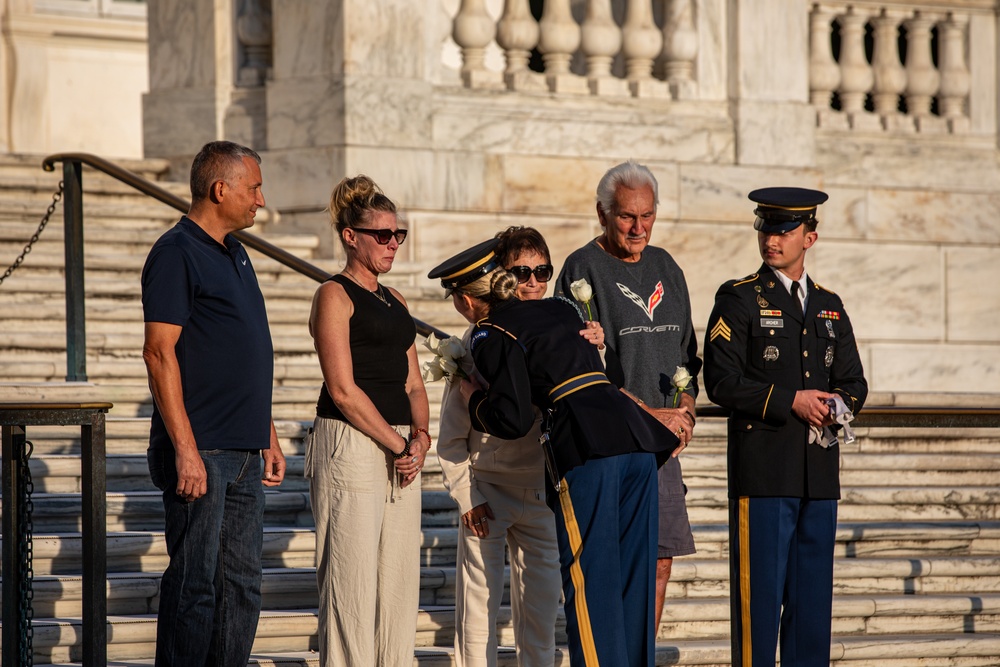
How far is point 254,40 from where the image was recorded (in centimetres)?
1109

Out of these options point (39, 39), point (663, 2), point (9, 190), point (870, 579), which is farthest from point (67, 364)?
point (39, 39)

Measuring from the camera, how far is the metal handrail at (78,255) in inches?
312

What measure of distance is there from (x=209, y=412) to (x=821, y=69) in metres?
8.33

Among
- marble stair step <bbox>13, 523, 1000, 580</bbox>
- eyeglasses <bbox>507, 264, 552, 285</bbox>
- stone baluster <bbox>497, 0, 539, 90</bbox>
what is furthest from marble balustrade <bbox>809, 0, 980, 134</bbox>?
eyeglasses <bbox>507, 264, 552, 285</bbox>

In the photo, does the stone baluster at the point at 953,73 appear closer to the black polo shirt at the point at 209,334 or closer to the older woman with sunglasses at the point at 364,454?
the older woman with sunglasses at the point at 364,454

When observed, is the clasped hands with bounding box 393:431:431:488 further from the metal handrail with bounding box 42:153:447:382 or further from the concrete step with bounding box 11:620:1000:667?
the metal handrail with bounding box 42:153:447:382

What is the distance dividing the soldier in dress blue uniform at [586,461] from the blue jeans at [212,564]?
844 millimetres

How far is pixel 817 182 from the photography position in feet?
39.0

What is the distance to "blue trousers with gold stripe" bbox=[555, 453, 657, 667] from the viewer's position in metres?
5.40

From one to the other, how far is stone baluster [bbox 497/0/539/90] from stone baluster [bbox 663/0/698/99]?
1.12 meters

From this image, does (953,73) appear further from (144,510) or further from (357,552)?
(357,552)

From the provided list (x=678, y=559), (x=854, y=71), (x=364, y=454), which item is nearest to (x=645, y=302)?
(x=364, y=454)

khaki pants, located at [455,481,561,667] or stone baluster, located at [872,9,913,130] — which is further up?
stone baluster, located at [872,9,913,130]

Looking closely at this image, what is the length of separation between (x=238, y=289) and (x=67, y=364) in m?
2.91
